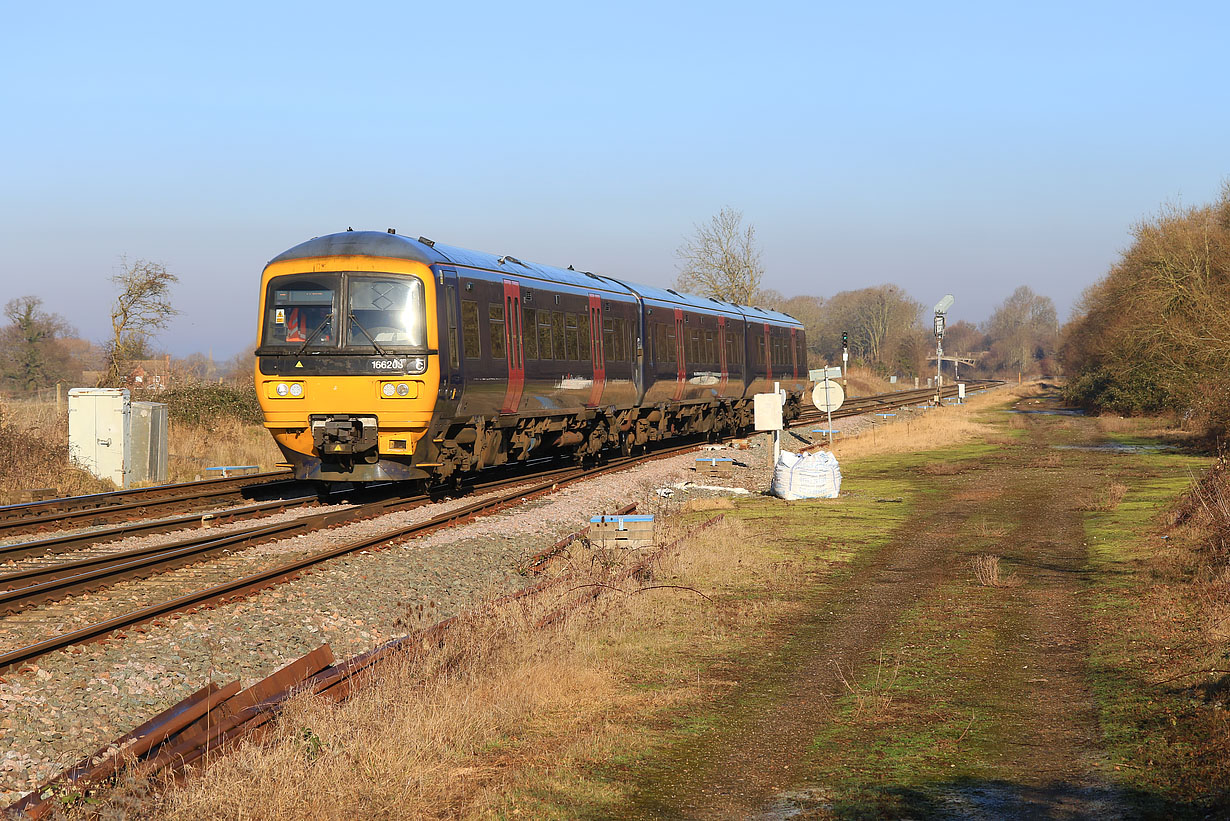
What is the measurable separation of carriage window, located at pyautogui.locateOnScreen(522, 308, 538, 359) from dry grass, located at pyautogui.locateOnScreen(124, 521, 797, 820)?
922 cm

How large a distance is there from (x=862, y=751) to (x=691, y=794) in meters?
1.18

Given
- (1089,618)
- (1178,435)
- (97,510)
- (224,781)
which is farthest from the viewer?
(1178,435)

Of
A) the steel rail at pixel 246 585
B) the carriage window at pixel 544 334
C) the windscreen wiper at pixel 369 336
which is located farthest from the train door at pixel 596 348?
the windscreen wiper at pixel 369 336

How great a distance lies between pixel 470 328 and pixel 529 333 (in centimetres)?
239

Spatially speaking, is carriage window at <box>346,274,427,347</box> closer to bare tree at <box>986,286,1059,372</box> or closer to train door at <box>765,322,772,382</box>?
train door at <box>765,322,772,382</box>

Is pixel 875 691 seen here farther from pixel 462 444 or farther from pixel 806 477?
pixel 806 477

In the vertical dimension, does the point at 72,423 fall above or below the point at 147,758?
above

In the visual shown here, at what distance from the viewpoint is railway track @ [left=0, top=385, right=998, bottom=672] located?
30.0 feet

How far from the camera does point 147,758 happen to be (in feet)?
18.9

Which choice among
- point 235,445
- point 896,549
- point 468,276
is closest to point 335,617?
point 896,549

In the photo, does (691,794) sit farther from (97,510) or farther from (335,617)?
(97,510)

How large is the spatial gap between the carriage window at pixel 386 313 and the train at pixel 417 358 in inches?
0.7

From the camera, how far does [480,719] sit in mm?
6625

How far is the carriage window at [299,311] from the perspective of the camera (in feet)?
52.1
